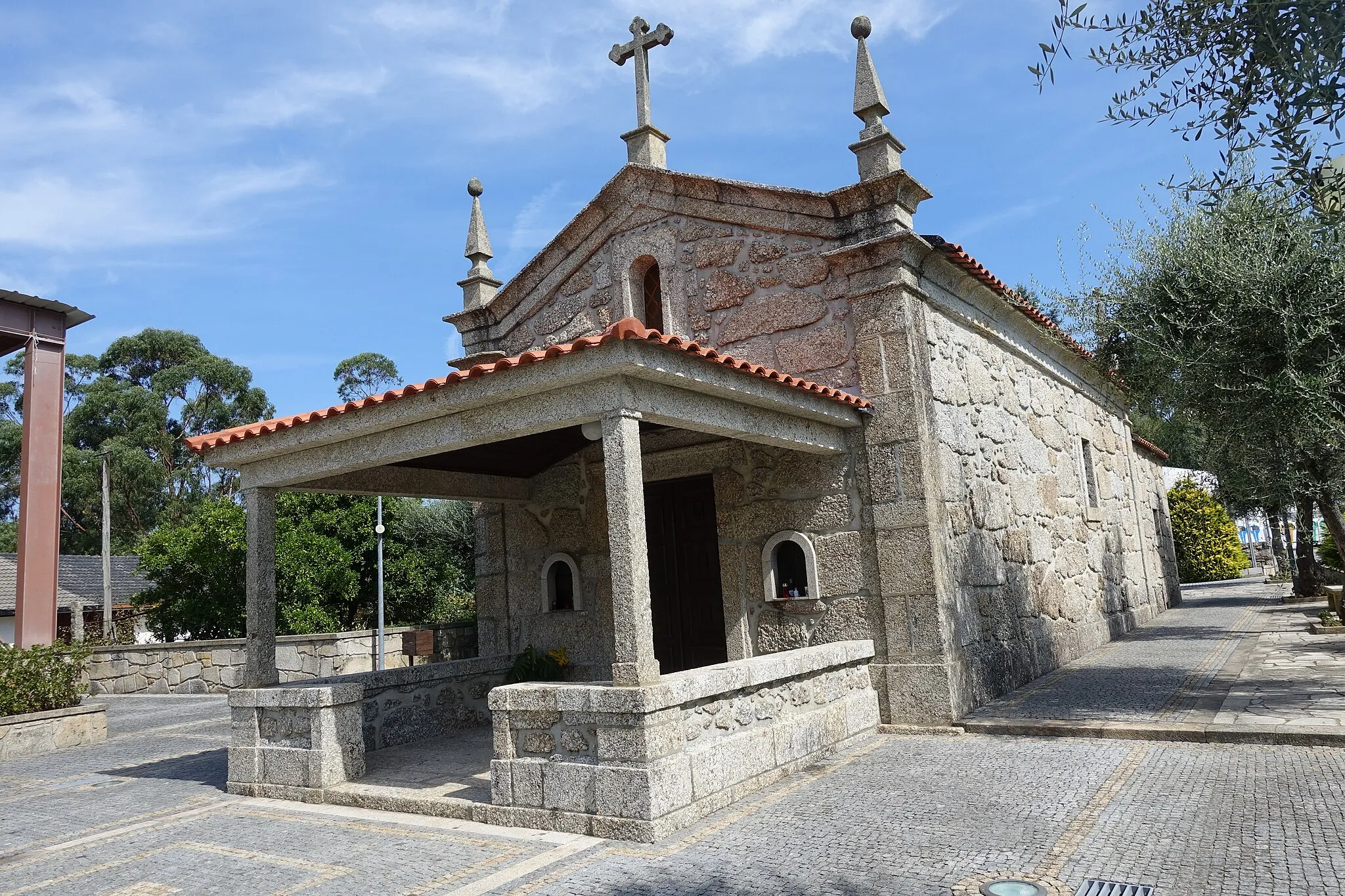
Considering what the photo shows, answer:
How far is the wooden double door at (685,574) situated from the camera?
794 centimetres

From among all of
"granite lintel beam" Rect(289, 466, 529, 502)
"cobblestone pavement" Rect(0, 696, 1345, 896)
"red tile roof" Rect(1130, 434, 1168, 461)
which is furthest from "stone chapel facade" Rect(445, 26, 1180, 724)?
"red tile roof" Rect(1130, 434, 1168, 461)

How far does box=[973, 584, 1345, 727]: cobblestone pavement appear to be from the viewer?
626 cm

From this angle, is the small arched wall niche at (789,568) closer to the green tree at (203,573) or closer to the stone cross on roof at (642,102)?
the stone cross on roof at (642,102)

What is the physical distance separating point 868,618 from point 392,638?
11130 mm

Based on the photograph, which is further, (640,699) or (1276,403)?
(1276,403)

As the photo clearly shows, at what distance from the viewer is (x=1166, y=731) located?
583 centimetres

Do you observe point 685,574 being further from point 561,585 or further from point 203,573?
point 203,573

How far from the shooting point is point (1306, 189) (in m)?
3.45

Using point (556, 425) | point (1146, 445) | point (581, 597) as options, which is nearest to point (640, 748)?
point (556, 425)

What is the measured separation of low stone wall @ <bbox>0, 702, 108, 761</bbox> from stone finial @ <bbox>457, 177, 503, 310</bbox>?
583 centimetres

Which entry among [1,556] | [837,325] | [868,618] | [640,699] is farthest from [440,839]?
[1,556]

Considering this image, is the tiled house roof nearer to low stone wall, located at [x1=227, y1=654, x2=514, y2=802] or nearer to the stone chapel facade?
the stone chapel facade

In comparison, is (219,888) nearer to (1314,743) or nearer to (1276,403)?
(1314,743)

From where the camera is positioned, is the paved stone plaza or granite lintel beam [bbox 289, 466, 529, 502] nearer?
the paved stone plaza
